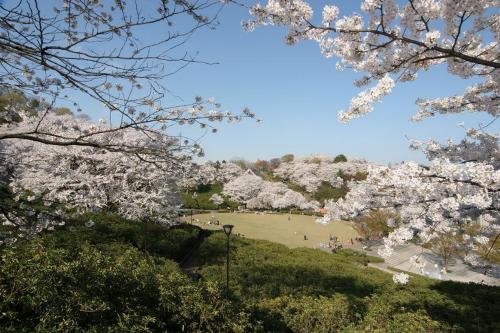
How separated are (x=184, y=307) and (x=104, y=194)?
7.41m

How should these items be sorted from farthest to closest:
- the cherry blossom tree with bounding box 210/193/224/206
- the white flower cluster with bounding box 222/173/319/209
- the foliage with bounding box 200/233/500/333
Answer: the white flower cluster with bounding box 222/173/319/209 → the cherry blossom tree with bounding box 210/193/224/206 → the foliage with bounding box 200/233/500/333

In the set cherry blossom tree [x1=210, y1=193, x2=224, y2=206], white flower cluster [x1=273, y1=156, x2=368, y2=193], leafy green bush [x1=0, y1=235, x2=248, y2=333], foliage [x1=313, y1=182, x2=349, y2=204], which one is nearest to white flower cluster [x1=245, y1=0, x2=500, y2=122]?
leafy green bush [x1=0, y1=235, x2=248, y2=333]

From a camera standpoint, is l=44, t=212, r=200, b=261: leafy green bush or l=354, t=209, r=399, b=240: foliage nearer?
l=44, t=212, r=200, b=261: leafy green bush

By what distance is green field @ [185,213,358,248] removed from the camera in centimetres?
3041

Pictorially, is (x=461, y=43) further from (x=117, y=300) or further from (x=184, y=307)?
(x=117, y=300)

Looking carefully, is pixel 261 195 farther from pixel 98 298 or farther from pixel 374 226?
pixel 98 298

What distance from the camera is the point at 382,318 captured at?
25.4 feet

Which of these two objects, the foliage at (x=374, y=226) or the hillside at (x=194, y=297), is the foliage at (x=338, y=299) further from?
the foliage at (x=374, y=226)

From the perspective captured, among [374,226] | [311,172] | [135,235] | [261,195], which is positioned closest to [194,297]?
[135,235]

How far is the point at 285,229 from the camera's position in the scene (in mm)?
35531

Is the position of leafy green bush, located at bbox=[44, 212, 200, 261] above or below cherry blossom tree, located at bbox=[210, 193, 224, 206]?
below

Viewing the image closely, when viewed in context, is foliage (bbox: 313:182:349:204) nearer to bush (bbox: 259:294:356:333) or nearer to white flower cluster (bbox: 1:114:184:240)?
white flower cluster (bbox: 1:114:184:240)

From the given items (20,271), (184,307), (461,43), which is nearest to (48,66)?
(20,271)

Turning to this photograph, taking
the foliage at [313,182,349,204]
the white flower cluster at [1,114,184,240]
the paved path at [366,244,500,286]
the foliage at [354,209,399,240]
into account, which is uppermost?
the foliage at [313,182,349,204]
